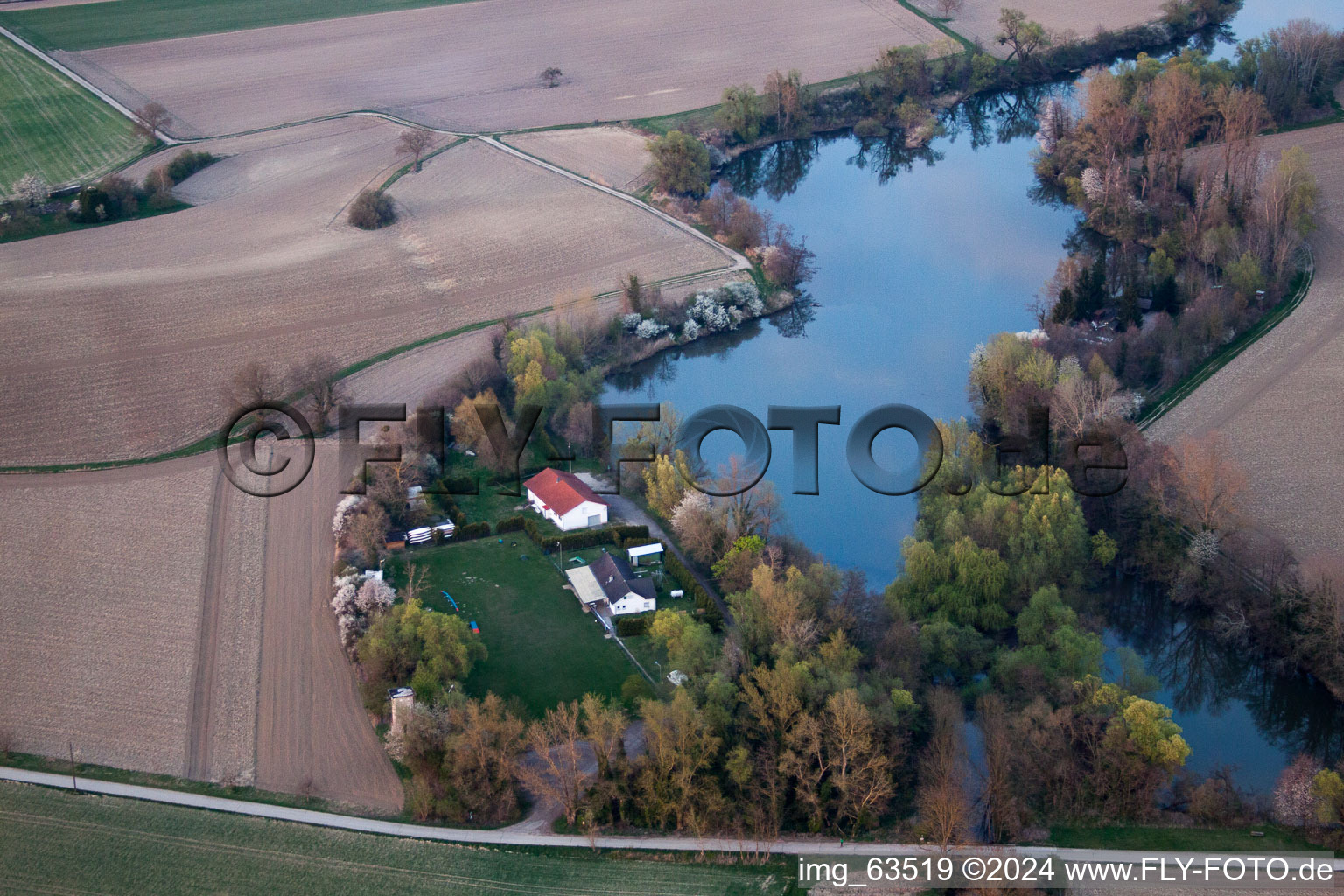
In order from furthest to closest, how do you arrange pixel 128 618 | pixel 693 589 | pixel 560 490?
pixel 560 490
pixel 693 589
pixel 128 618

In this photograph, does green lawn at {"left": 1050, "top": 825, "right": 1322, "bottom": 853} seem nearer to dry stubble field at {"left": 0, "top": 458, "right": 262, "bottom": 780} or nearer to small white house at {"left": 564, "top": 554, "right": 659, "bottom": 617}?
small white house at {"left": 564, "top": 554, "right": 659, "bottom": 617}

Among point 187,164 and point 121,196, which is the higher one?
point 187,164

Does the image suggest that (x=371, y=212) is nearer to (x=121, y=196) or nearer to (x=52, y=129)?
(x=121, y=196)

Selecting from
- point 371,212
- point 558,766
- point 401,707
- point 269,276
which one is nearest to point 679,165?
point 371,212

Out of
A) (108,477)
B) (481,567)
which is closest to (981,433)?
(481,567)

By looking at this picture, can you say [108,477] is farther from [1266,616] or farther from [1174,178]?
[1174,178]

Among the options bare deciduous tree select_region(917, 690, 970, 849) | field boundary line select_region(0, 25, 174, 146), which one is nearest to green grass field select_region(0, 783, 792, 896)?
bare deciduous tree select_region(917, 690, 970, 849)
